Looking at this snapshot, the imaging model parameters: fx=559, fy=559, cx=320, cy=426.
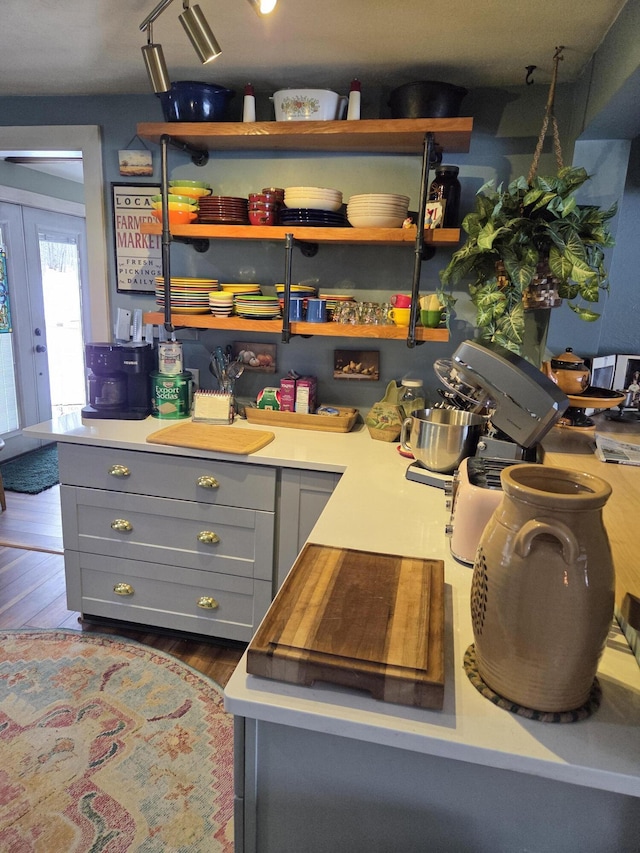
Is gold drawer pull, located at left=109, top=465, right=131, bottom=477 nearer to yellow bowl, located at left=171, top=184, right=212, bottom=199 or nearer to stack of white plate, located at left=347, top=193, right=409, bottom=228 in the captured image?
yellow bowl, located at left=171, top=184, right=212, bottom=199

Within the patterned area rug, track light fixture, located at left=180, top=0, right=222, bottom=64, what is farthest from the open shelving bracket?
the patterned area rug

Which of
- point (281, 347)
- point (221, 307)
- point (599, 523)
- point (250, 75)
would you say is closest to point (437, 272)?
point (281, 347)

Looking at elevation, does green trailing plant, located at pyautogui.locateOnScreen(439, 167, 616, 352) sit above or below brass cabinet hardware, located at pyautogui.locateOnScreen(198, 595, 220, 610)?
above

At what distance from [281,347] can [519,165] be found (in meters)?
1.24

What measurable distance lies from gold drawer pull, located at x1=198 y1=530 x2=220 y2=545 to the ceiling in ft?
5.72

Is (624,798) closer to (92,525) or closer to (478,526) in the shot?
(478,526)

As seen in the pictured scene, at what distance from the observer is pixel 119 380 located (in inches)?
97.5

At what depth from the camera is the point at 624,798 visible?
30.1 inches

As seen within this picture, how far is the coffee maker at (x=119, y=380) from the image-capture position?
2.41m

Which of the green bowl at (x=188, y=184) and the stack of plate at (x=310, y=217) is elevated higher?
the green bowl at (x=188, y=184)

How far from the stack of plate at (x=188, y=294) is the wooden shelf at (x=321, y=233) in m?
0.19

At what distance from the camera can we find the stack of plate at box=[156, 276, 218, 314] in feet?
7.82

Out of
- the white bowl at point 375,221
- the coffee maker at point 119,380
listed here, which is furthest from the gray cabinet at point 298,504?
the white bowl at point 375,221

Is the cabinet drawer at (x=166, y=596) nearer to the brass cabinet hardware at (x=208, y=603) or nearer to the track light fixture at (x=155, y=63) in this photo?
the brass cabinet hardware at (x=208, y=603)
